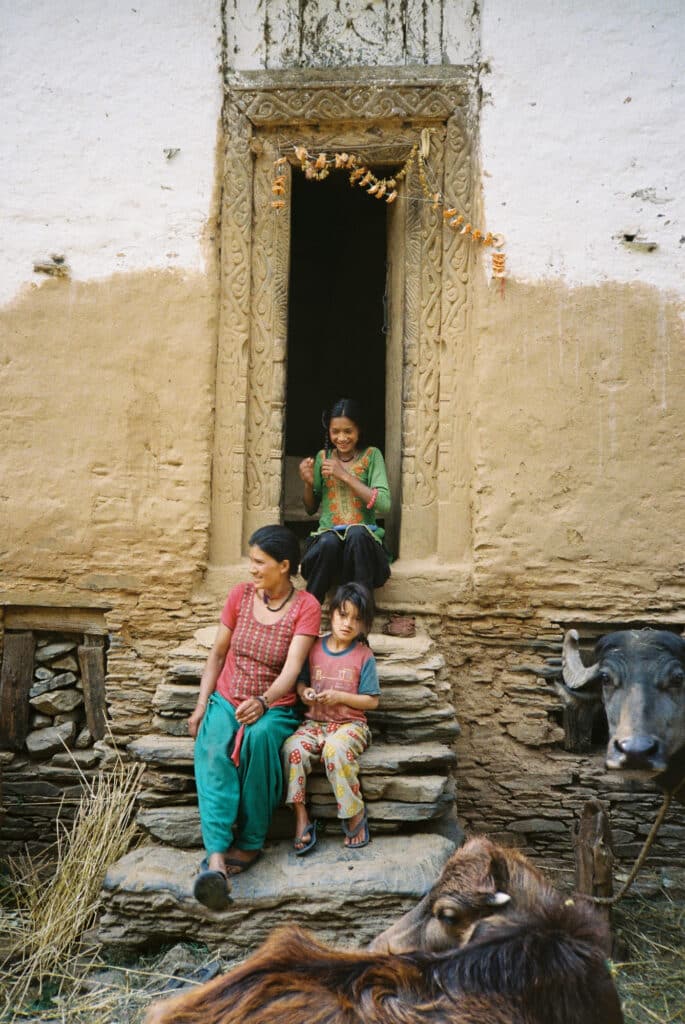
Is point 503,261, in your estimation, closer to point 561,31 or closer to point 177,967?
point 561,31

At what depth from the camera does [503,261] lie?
5.34 meters

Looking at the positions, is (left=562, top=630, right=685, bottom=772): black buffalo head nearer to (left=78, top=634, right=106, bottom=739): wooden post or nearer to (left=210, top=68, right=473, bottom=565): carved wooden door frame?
(left=210, top=68, right=473, bottom=565): carved wooden door frame

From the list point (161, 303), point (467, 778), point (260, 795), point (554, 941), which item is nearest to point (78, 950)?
point (260, 795)

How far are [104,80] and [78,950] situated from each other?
4880 millimetres

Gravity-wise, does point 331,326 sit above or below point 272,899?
above

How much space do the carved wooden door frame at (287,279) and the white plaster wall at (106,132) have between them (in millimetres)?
259

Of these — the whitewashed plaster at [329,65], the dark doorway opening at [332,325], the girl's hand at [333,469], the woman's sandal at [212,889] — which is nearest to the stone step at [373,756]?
the woman's sandal at [212,889]

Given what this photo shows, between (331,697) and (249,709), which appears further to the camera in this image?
(331,697)

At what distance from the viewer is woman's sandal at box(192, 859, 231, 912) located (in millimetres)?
3695

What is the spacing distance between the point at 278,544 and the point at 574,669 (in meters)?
1.60

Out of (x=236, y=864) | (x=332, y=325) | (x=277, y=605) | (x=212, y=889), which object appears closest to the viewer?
(x=212, y=889)

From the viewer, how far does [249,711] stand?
13.3 ft

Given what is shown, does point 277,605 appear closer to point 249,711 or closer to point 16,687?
point 249,711

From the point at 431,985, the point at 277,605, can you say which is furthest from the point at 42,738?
the point at 431,985
